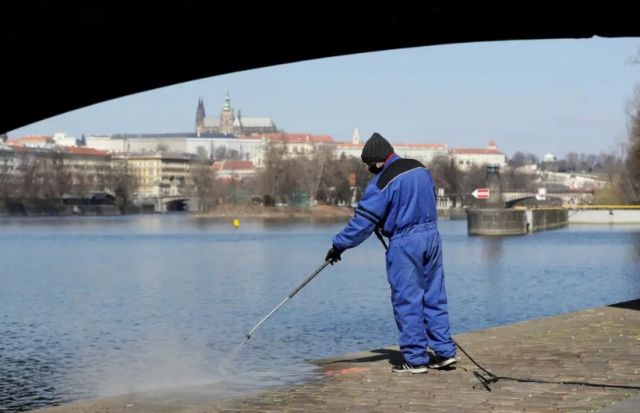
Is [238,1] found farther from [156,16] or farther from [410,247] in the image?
[410,247]

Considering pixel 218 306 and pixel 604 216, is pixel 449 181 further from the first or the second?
pixel 218 306

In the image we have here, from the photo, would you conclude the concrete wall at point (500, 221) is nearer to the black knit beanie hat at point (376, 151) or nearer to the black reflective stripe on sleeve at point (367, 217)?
the black knit beanie hat at point (376, 151)

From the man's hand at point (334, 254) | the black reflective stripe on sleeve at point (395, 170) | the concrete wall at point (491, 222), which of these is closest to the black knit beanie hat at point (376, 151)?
the black reflective stripe on sleeve at point (395, 170)

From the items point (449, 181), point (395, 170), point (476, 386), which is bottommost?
point (476, 386)

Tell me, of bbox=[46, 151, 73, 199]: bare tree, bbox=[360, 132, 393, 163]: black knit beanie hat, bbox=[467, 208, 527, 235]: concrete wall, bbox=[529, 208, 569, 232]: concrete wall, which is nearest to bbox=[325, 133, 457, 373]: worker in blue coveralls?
bbox=[360, 132, 393, 163]: black knit beanie hat

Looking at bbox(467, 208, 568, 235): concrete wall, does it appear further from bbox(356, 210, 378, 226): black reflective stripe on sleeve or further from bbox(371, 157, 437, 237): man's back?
bbox(356, 210, 378, 226): black reflective stripe on sleeve

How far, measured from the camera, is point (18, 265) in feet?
169

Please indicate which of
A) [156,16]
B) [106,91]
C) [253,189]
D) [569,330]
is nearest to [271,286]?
[106,91]

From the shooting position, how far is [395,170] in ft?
32.3

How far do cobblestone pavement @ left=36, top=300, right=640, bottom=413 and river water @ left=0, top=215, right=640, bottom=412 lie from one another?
61 centimetres

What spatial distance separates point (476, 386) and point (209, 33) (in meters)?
10.8

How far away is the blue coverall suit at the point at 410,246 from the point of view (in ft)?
31.8

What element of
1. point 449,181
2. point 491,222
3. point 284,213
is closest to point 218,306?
point 491,222

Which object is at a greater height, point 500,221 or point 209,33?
point 209,33
